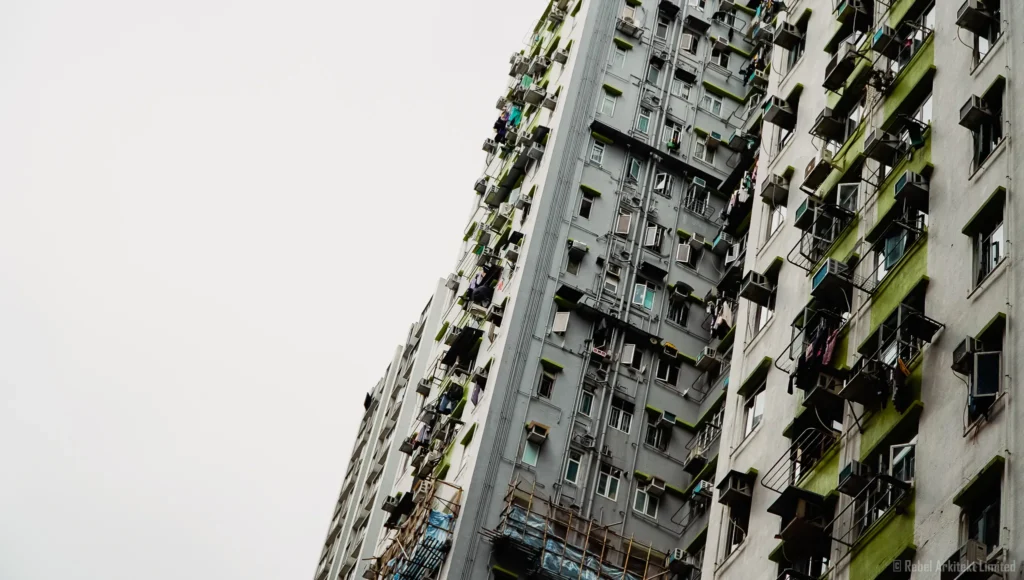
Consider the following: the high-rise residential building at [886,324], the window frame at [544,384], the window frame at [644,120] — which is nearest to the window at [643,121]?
the window frame at [644,120]

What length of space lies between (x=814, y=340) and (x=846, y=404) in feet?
6.48

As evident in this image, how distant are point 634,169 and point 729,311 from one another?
7.40 metres

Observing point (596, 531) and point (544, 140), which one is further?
point (544, 140)

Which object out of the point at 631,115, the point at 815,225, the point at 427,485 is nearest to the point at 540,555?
the point at 427,485

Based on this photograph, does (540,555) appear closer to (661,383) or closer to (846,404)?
(661,383)

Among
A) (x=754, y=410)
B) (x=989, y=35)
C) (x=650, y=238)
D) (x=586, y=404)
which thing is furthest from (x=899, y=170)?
(x=650, y=238)

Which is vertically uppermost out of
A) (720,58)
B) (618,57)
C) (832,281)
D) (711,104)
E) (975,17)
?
(720,58)

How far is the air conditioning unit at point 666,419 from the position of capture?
142ft

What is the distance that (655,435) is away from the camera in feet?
142

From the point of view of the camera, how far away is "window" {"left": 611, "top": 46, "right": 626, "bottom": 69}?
172 feet

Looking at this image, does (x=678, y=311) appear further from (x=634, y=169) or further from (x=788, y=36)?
(x=788, y=36)

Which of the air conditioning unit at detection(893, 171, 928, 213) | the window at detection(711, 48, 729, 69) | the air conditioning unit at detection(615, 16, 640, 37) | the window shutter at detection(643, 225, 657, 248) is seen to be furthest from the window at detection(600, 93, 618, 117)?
the air conditioning unit at detection(893, 171, 928, 213)

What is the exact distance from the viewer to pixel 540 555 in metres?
37.9

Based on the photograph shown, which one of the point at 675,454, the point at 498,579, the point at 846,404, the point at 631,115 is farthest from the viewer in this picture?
the point at 631,115
